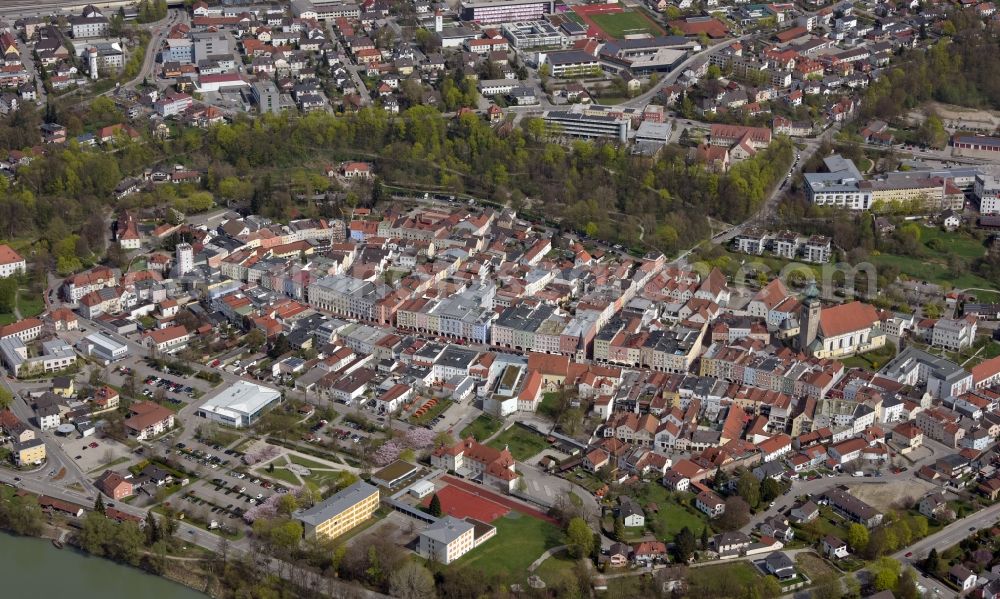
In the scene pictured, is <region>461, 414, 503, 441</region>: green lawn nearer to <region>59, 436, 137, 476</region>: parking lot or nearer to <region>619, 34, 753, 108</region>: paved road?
<region>59, 436, 137, 476</region>: parking lot

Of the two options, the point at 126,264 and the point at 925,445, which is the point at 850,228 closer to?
the point at 925,445

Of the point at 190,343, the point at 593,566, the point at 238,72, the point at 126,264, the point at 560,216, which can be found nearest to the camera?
the point at 593,566

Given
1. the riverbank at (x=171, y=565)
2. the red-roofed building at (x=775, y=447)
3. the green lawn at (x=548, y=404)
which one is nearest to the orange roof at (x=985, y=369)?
the red-roofed building at (x=775, y=447)

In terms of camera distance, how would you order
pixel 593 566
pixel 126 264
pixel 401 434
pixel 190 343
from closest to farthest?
pixel 593 566 < pixel 401 434 < pixel 190 343 < pixel 126 264

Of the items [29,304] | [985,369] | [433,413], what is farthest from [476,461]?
[29,304]

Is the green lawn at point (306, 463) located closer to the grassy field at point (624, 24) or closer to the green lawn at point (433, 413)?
the green lawn at point (433, 413)

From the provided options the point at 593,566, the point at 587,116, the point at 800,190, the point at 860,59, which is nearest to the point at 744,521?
the point at 593,566
